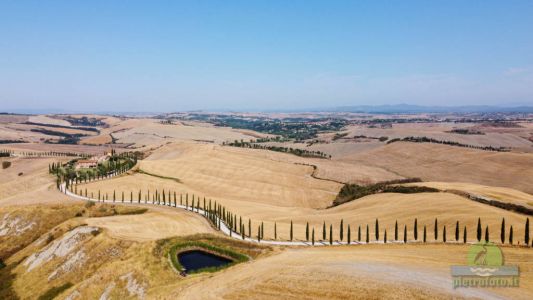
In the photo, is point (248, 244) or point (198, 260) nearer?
point (198, 260)

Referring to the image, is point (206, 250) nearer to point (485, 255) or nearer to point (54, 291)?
point (54, 291)

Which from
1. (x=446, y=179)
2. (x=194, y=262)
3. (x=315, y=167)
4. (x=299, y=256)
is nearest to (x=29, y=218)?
(x=194, y=262)

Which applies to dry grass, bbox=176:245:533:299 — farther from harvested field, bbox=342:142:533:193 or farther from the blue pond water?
harvested field, bbox=342:142:533:193

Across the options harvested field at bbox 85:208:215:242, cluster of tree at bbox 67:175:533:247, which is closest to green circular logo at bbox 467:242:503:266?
cluster of tree at bbox 67:175:533:247

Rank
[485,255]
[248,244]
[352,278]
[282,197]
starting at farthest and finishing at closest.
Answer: [282,197] < [248,244] < [485,255] < [352,278]

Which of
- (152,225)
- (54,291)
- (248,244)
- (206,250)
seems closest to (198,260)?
(206,250)

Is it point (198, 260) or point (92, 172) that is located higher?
point (198, 260)

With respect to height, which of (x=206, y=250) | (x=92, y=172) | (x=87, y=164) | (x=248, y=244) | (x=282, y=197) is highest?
(x=248, y=244)

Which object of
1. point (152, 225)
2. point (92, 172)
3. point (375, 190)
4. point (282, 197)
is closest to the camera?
point (152, 225)
